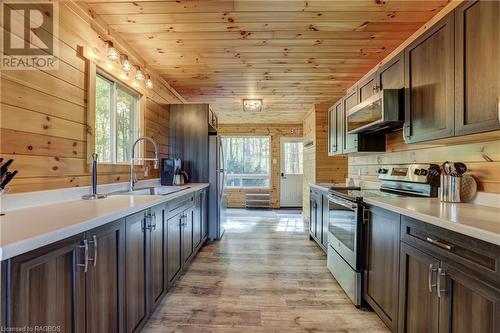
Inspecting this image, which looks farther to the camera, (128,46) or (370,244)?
(128,46)

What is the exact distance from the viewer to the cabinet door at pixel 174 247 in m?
2.25


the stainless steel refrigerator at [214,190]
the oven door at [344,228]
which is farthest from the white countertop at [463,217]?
the stainless steel refrigerator at [214,190]

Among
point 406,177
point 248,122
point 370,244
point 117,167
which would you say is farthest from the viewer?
point 248,122

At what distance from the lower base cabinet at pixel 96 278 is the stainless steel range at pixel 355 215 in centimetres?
154

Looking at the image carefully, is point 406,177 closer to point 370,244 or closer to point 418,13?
point 370,244

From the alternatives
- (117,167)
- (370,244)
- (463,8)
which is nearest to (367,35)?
(463,8)

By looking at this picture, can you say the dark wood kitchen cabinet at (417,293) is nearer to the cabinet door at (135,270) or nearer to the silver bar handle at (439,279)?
the silver bar handle at (439,279)

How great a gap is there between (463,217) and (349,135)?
6.63ft

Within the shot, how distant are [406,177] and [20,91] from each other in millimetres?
2774

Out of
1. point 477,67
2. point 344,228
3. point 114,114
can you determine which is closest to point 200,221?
point 114,114

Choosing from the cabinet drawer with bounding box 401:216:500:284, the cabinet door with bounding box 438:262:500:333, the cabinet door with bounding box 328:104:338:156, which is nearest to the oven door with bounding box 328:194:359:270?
the cabinet drawer with bounding box 401:216:500:284

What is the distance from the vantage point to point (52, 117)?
65.2 inches

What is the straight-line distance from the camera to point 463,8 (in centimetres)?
146

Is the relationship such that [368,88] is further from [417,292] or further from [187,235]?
[187,235]
